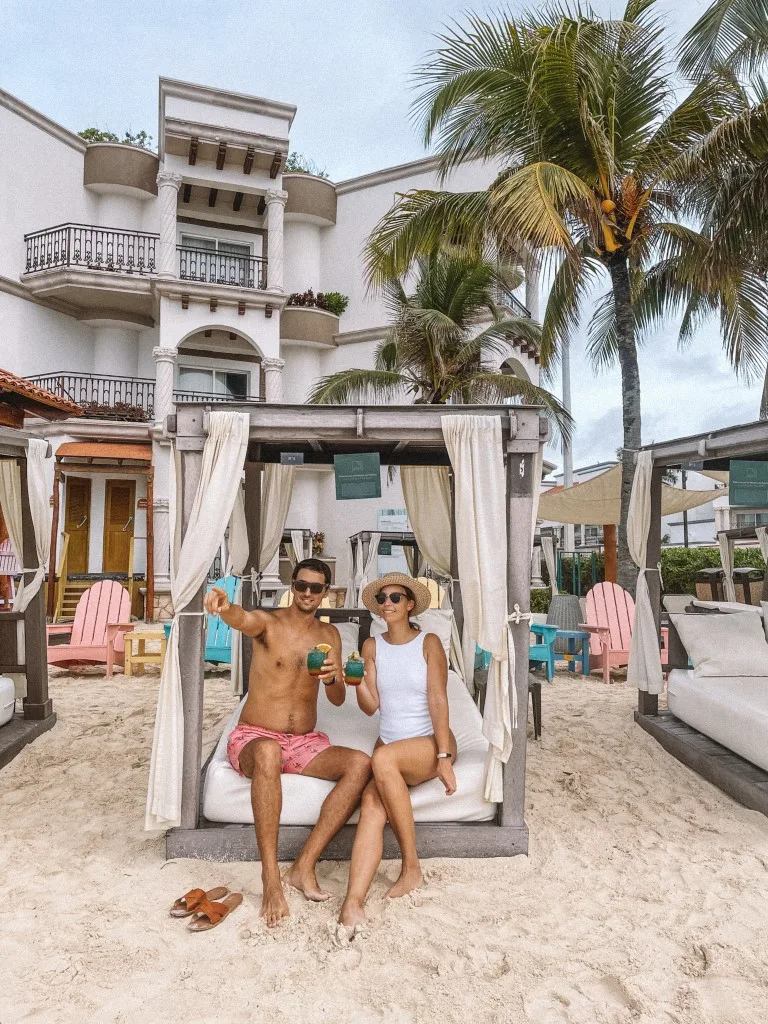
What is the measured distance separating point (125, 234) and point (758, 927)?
17.6m

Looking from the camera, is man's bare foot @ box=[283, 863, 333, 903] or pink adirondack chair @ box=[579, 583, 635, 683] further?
pink adirondack chair @ box=[579, 583, 635, 683]

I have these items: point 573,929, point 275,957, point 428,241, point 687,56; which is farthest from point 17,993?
point 687,56

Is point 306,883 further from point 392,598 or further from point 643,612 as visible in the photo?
point 643,612

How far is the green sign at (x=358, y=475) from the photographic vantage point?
491 centimetres

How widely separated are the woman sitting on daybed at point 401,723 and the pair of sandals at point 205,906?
1.97 feet

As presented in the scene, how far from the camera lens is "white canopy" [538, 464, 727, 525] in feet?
38.8

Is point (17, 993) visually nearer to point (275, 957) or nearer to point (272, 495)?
point (275, 957)

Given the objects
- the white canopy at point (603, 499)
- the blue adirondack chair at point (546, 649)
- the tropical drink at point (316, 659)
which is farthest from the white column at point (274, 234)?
the tropical drink at point (316, 659)

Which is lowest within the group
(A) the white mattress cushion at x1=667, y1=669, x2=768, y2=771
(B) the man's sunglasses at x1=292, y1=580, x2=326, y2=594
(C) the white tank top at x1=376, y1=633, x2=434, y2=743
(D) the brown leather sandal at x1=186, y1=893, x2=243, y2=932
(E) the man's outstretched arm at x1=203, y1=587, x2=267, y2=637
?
(D) the brown leather sandal at x1=186, y1=893, x2=243, y2=932

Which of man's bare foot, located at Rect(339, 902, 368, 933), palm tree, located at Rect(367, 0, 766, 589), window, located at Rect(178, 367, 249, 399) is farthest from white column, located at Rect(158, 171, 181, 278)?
man's bare foot, located at Rect(339, 902, 368, 933)

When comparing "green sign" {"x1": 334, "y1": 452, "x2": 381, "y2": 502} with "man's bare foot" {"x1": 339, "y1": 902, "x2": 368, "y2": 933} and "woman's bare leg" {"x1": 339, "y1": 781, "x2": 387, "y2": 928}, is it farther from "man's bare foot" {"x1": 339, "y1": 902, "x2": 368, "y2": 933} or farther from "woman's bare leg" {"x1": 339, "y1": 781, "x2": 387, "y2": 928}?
"man's bare foot" {"x1": 339, "y1": 902, "x2": 368, "y2": 933}

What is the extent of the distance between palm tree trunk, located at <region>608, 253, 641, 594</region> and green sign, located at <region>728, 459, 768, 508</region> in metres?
4.66

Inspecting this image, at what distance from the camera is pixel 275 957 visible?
9.78 ft

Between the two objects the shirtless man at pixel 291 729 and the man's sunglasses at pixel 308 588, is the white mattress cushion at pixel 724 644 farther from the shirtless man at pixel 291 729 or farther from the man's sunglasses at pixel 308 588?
the man's sunglasses at pixel 308 588
